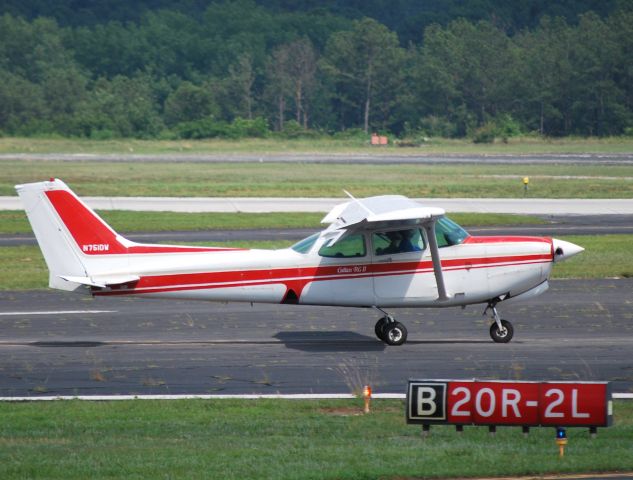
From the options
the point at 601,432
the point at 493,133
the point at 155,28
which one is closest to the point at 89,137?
the point at 493,133

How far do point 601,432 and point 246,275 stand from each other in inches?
312

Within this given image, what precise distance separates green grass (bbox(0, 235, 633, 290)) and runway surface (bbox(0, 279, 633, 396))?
91.5 inches

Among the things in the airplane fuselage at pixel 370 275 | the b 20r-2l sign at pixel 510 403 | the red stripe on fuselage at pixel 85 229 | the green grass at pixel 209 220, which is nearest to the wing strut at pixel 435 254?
the airplane fuselage at pixel 370 275

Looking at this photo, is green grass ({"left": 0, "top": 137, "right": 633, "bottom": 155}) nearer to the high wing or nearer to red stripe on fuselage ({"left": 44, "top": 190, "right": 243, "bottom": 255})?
the high wing

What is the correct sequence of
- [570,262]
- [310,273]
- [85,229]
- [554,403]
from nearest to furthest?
[554,403] < [85,229] < [310,273] < [570,262]

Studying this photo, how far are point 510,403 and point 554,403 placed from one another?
1.58 ft

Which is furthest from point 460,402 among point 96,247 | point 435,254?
point 96,247

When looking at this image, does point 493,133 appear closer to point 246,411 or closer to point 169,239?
point 169,239

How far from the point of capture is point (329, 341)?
20.3 m

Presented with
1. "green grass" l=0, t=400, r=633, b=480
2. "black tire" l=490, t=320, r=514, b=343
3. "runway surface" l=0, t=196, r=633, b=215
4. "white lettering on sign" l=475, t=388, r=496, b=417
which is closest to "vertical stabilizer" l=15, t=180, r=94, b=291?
"green grass" l=0, t=400, r=633, b=480

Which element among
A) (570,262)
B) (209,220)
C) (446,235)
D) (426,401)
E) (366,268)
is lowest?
Answer: (209,220)

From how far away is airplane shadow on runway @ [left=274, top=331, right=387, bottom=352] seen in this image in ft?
64.3

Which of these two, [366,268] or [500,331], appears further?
[500,331]

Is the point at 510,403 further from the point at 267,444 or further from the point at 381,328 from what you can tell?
the point at 381,328
